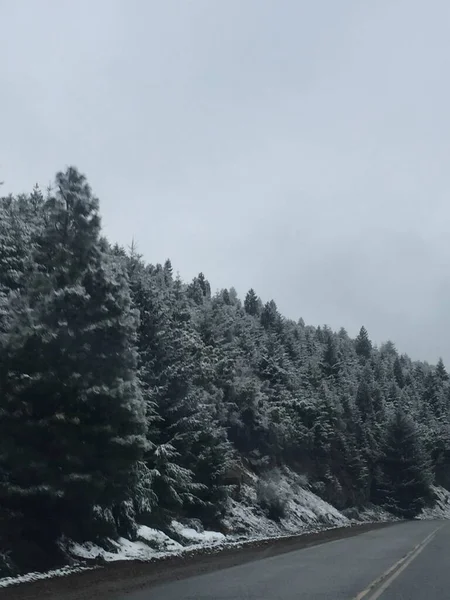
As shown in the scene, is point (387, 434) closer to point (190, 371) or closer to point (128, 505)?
point (190, 371)

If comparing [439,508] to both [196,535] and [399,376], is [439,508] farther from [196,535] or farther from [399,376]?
[196,535]

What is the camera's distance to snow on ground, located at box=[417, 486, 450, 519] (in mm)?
85625

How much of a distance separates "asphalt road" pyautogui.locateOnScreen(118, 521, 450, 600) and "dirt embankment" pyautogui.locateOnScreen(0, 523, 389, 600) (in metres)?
0.56

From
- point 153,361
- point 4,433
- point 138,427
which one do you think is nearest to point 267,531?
point 153,361

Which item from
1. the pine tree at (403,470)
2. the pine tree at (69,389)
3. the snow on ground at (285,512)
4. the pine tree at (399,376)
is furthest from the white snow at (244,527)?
the pine tree at (399,376)

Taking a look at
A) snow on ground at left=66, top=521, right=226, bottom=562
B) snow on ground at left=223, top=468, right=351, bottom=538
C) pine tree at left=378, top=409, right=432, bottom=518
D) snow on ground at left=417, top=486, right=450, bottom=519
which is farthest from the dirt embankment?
snow on ground at left=417, top=486, right=450, bottom=519

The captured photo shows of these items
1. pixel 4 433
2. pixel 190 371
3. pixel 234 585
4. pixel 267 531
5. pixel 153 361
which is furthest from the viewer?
pixel 267 531

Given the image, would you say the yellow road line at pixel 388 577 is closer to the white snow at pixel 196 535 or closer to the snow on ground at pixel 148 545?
the snow on ground at pixel 148 545

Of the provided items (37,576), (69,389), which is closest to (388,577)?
(37,576)

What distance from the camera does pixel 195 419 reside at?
99.6ft

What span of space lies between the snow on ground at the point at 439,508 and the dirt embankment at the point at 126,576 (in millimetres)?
62854

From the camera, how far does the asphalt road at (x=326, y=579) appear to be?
13.3 m

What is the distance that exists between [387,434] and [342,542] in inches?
1963

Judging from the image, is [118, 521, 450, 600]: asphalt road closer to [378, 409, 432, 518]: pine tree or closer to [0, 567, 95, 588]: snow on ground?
[0, 567, 95, 588]: snow on ground
